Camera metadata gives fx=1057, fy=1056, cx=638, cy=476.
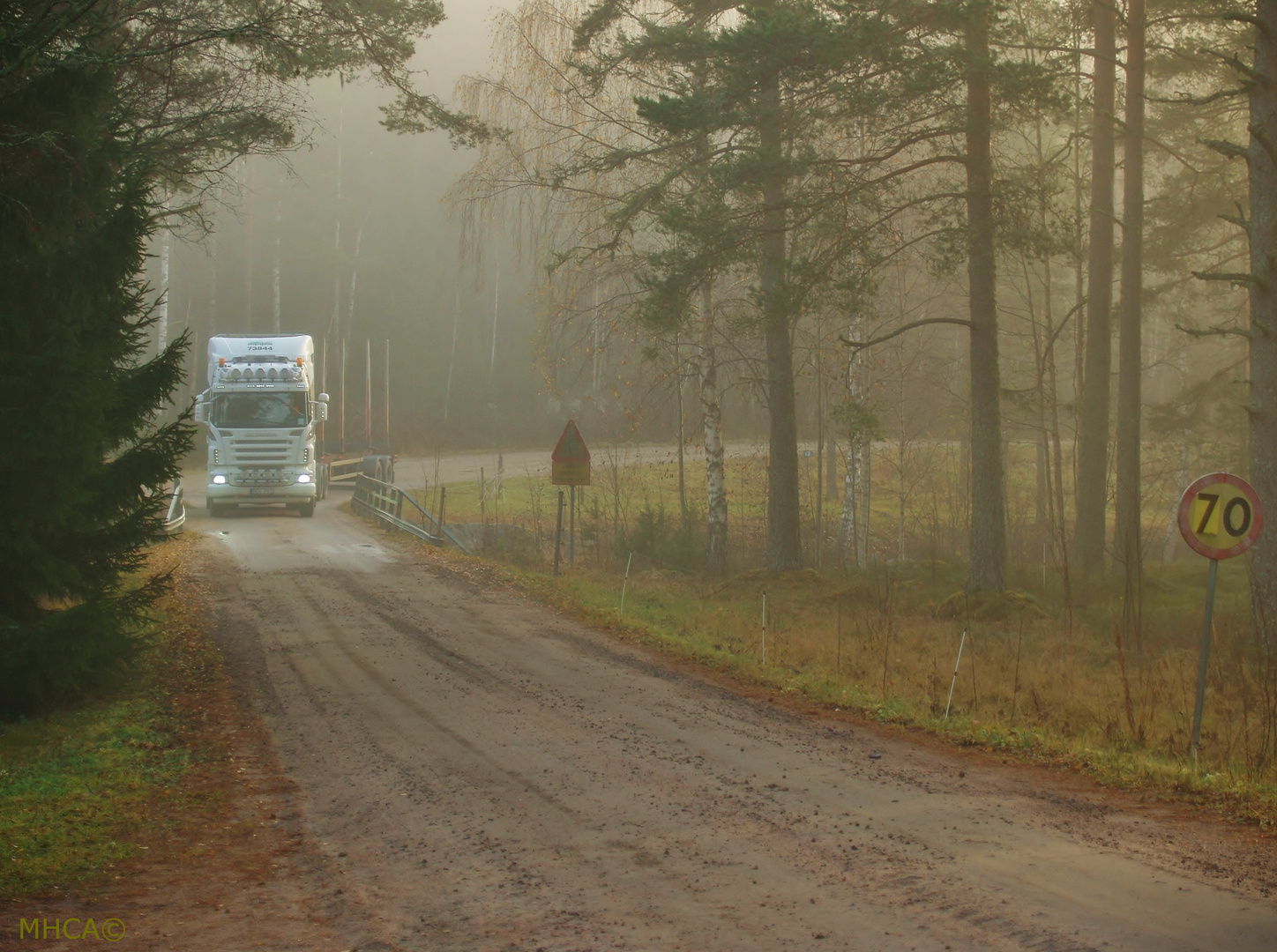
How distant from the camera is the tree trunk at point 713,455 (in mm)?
21094

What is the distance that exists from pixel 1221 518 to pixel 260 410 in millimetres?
23999

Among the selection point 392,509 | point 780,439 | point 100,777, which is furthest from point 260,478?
point 100,777

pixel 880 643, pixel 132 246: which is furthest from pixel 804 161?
pixel 132 246

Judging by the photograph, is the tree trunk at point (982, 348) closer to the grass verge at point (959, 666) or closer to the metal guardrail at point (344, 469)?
the grass verge at point (959, 666)

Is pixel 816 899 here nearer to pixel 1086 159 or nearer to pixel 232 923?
pixel 232 923

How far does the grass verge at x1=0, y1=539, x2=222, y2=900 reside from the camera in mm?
5973

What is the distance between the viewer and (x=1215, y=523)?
8.23 meters

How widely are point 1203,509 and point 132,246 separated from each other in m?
9.46

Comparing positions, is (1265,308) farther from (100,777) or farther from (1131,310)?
(100,777)

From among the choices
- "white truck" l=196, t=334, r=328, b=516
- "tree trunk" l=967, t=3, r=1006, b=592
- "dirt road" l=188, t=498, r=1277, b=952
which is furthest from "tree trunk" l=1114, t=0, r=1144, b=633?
"white truck" l=196, t=334, r=328, b=516

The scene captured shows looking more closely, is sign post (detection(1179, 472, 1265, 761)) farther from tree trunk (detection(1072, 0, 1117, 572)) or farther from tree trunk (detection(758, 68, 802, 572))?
tree trunk (detection(1072, 0, 1117, 572))

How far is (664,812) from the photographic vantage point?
6.73 m

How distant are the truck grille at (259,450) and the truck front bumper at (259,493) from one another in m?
0.69

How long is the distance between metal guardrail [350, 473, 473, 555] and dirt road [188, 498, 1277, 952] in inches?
502
